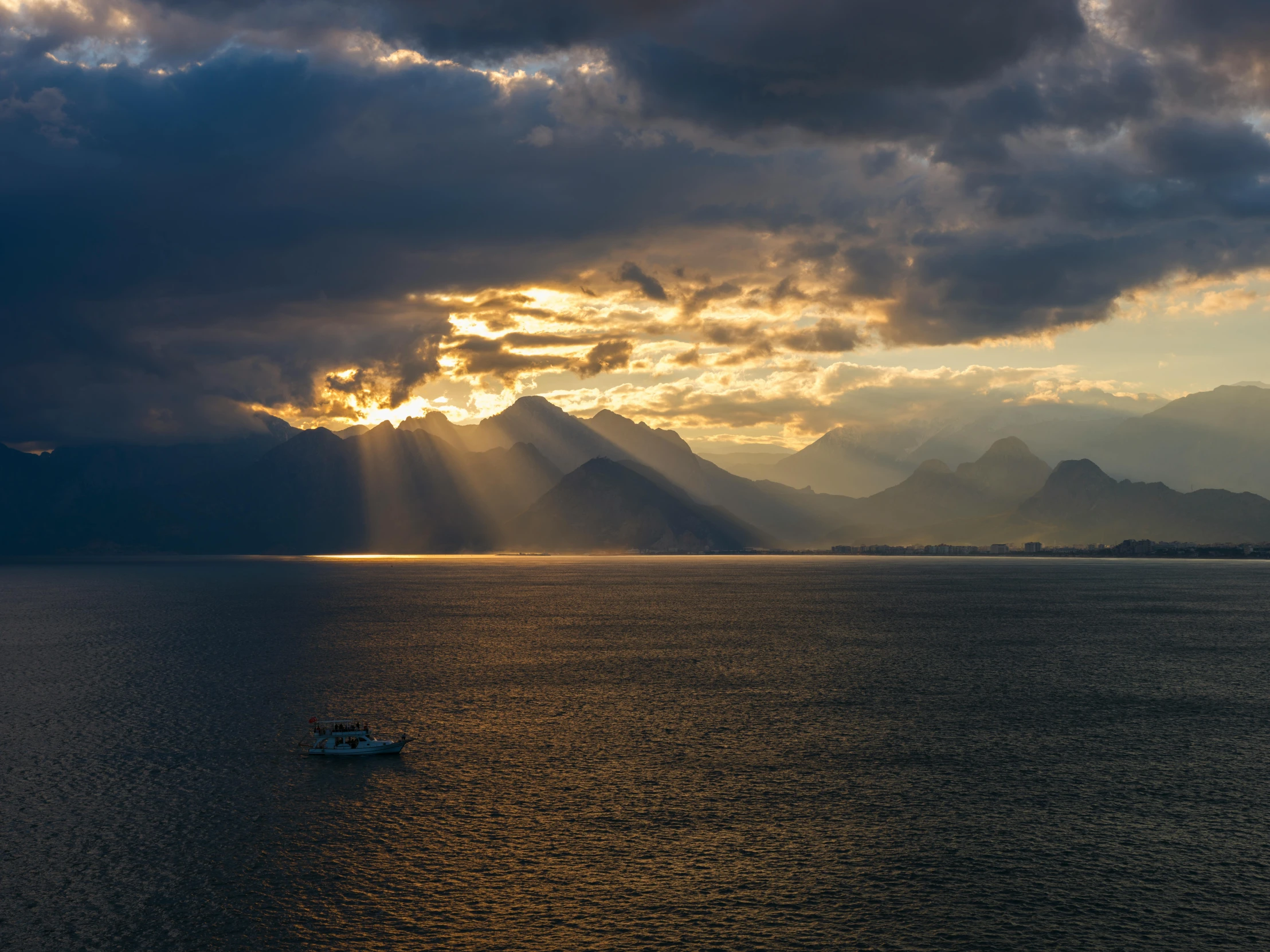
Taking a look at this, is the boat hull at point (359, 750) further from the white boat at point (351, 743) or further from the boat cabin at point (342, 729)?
the boat cabin at point (342, 729)

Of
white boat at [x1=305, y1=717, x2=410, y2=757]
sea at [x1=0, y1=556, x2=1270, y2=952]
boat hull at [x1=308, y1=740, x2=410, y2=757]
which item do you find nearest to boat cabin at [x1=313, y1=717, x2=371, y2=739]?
white boat at [x1=305, y1=717, x2=410, y2=757]

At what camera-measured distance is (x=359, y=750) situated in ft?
333

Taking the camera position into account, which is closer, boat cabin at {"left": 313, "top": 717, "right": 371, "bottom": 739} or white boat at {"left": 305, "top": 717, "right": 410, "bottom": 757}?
white boat at {"left": 305, "top": 717, "right": 410, "bottom": 757}

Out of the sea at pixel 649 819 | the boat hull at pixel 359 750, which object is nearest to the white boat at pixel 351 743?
the boat hull at pixel 359 750

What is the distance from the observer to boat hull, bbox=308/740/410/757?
333 ft

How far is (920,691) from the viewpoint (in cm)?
13838

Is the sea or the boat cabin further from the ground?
the boat cabin

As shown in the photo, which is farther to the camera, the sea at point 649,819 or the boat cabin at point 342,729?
the boat cabin at point 342,729

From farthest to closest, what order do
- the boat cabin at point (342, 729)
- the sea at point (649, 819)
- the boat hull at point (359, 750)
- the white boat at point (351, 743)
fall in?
the boat cabin at point (342, 729) → the white boat at point (351, 743) → the boat hull at point (359, 750) → the sea at point (649, 819)

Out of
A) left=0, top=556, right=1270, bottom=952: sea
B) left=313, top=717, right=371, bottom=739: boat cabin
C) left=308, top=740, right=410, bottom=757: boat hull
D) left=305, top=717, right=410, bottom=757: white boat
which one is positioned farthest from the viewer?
left=313, top=717, right=371, bottom=739: boat cabin

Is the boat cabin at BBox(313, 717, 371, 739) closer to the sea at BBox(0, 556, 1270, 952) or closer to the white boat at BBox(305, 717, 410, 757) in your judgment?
the white boat at BBox(305, 717, 410, 757)

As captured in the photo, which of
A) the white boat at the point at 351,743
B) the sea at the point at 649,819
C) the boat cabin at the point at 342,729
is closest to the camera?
the sea at the point at 649,819

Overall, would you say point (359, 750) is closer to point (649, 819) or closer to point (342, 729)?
point (342, 729)

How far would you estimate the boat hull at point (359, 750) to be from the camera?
101m
